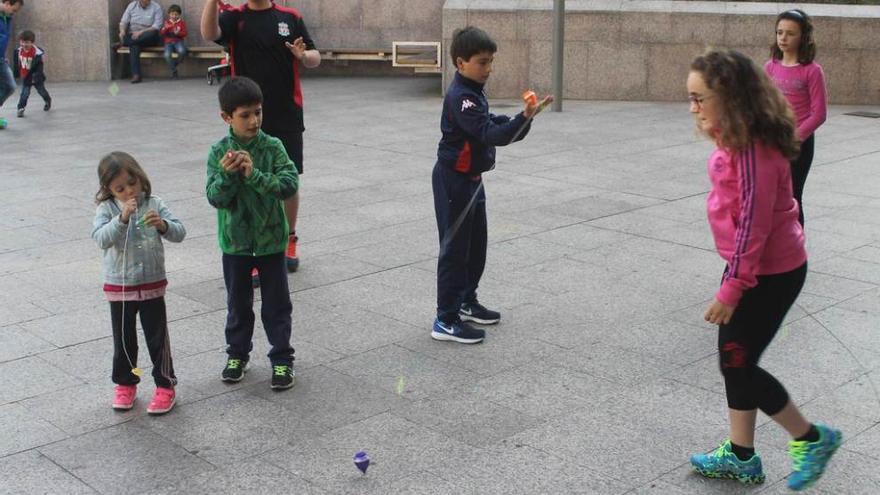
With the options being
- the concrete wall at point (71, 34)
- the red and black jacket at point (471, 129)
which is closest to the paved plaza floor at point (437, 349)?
the red and black jacket at point (471, 129)

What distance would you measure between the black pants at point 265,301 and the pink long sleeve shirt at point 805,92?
3.40 meters

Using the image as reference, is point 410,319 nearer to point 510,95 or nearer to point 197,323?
point 197,323

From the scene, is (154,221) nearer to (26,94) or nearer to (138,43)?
(26,94)

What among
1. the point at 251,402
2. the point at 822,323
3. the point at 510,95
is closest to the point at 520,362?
the point at 251,402

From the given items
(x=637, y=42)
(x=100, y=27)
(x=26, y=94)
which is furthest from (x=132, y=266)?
(x=100, y=27)

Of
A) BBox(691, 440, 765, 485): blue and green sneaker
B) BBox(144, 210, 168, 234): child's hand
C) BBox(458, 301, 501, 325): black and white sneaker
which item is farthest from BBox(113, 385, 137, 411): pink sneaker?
BBox(691, 440, 765, 485): blue and green sneaker

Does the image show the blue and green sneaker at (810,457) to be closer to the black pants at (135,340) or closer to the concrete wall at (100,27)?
the black pants at (135,340)

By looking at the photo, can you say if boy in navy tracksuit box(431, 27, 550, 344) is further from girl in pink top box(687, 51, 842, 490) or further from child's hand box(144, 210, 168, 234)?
girl in pink top box(687, 51, 842, 490)

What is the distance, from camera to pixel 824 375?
5.30 meters

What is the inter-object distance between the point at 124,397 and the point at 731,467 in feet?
8.48

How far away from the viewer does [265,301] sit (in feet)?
17.2

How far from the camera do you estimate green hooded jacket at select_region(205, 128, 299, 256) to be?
5.01 meters

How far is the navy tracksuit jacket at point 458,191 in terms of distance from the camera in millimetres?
5660

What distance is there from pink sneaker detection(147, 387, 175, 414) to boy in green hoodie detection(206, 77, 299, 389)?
35 cm
